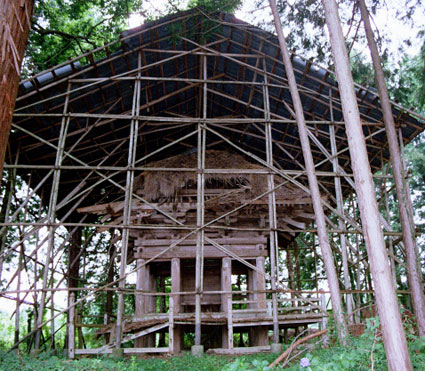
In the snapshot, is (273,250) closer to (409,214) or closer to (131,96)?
(409,214)

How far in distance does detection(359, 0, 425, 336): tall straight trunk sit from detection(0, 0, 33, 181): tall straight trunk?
7.90m

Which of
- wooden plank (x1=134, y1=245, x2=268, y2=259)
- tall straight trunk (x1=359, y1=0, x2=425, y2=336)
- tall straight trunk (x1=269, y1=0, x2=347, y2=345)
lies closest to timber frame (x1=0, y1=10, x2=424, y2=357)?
wooden plank (x1=134, y1=245, x2=268, y2=259)

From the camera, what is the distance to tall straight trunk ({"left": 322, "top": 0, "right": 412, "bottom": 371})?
18.9 ft

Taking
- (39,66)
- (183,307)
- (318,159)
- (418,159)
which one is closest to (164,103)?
(39,66)

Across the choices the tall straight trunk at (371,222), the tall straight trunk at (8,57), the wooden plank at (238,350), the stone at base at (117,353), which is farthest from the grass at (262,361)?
the tall straight trunk at (8,57)

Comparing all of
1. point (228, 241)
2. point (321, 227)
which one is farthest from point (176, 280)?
point (321, 227)

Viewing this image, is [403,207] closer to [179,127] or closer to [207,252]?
[207,252]

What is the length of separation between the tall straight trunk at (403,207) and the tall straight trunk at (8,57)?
7900 mm

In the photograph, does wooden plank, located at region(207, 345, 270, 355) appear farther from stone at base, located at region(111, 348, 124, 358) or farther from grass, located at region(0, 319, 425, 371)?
stone at base, located at region(111, 348, 124, 358)

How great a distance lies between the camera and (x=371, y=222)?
6492mm

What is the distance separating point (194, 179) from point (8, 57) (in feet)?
38.1

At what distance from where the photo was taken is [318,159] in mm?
17875

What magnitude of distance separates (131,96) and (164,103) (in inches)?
66.4

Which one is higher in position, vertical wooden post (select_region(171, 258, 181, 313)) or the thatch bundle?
the thatch bundle
